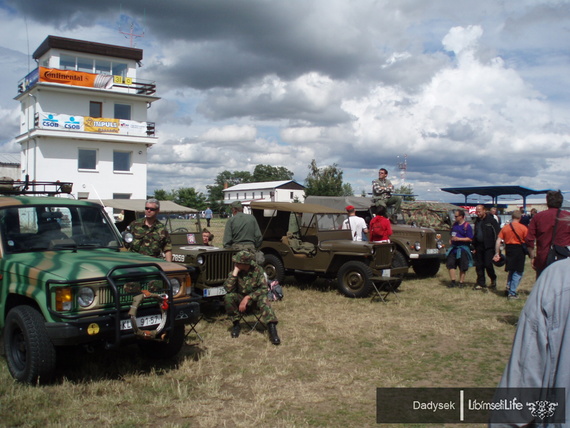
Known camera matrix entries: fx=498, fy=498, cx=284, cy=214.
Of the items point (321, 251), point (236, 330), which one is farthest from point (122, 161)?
point (236, 330)

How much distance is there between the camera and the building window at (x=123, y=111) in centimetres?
3256

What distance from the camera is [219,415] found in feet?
13.6

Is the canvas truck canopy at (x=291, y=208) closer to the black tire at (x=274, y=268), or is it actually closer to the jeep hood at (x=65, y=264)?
the black tire at (x=274, y=268)

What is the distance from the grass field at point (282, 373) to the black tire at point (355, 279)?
1.04 m

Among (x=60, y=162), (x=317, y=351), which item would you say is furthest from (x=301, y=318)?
(x=60, y=162)

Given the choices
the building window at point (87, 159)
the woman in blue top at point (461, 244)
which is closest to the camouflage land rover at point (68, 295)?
the woman in blue top at point (461, 244)

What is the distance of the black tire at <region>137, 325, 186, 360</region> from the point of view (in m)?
5.42

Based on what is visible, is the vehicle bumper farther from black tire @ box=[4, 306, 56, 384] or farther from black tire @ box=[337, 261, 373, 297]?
black tire @ box=[337, 261, 373, 297]

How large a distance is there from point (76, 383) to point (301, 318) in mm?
3779

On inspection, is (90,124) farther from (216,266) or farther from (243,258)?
(243,258)

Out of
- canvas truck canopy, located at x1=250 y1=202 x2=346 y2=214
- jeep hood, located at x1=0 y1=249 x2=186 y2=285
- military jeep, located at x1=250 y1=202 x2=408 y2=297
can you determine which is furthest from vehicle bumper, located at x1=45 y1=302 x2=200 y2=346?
canvas truck canopy, located at x1=250 y1=202 x2=346 y2=214

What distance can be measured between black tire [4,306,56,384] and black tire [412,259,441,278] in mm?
9731

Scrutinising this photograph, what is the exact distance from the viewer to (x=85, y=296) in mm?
4492

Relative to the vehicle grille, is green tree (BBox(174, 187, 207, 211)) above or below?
above
